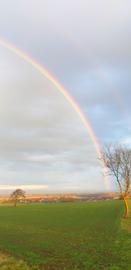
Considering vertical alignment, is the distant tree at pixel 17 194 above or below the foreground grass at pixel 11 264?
above

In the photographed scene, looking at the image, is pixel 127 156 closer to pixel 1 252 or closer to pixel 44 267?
pixel 1 252

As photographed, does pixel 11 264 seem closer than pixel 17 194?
Yes

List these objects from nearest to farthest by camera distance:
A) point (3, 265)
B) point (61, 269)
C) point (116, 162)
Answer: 1. point (61, 269)
2. point (3, 265)
3. point (116, 162)

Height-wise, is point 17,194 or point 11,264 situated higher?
point 17,194

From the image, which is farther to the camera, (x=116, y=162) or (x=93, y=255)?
(x=116, y=162)

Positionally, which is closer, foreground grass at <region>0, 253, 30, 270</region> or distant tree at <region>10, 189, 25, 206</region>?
foreground grass at <region>0, 253, 30, 270</region>

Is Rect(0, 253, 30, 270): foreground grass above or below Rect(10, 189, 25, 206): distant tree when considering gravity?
below

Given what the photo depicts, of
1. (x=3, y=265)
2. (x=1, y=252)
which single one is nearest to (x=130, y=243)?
(x=1, y=252)

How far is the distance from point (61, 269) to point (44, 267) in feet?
3.58

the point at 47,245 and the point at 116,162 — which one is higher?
the point at 116,162

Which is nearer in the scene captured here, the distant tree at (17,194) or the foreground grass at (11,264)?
the foreground grass at (11,264)

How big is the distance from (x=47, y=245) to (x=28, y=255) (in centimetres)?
546

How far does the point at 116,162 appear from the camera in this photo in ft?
217

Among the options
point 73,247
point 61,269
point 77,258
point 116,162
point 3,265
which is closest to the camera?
point 61,269
